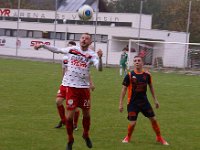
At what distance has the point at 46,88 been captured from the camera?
2086 cm

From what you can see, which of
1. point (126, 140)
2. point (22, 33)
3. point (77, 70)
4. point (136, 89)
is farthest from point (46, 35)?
point (77, 70)

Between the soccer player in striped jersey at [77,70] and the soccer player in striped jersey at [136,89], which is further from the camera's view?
the soccer player in striped jersey at [136,89]

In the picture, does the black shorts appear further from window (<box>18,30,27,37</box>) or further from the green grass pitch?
window (<box>18,30,27,37</box>)

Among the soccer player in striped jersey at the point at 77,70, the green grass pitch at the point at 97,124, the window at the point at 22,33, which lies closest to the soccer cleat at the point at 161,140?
the green grass pitch at the point at 97,124

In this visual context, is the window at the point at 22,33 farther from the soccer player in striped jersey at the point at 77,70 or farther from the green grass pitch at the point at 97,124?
the soccer player in striped jersey at the point at 77,70

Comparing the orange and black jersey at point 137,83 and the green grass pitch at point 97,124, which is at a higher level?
the orange and black jersey at point 137,83

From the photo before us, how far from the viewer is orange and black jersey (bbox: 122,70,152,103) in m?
10.0

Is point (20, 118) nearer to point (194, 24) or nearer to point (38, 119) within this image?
point (38, 119)

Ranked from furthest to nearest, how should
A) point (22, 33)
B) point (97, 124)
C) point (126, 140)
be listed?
point (22, 33) < point (97, 124) < point (126, 140)

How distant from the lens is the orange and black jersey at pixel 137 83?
395 inches

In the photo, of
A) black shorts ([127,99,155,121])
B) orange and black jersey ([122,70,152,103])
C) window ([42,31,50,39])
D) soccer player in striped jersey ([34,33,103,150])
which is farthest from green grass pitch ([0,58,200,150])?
window ([42,31,50,39])

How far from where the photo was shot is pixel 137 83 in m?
10.0

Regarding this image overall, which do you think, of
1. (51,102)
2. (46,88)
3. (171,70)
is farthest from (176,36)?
(51,102)

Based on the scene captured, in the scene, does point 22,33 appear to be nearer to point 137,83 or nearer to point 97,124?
point 97,124
